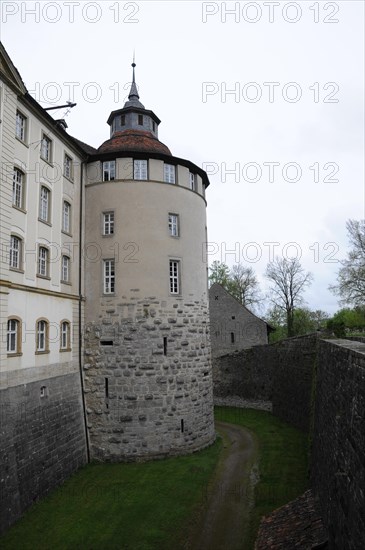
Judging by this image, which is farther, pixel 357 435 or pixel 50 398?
pixel 50 398

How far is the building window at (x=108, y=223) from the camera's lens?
20312 mm

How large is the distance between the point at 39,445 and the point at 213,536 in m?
7.12

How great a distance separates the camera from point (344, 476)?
8.45 m

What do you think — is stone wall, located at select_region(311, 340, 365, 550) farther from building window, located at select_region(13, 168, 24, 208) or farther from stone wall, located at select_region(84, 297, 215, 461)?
building window, located at select_region(13, 168, 24, 208)

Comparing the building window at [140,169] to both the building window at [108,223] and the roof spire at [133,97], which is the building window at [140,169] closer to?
the building window at [108,223]

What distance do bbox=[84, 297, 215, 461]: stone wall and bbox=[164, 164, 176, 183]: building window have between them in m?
6.52

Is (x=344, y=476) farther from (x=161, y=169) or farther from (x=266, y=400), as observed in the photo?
(x=266, y=400)

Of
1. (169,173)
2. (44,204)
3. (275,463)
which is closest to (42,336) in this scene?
(44,204)

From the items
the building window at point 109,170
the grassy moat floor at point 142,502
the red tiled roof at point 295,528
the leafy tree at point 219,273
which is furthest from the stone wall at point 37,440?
the leafy tree at point 219,273

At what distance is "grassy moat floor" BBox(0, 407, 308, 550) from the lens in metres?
11.8

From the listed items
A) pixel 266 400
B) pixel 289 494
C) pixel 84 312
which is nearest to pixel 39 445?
pixel 84 312

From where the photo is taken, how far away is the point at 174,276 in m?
20.5

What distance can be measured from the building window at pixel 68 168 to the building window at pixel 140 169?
313cm

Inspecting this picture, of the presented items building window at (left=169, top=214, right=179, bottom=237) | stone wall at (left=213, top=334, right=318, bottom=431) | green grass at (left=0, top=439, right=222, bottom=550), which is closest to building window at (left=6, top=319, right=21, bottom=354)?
green grass at (left=0, top=439, right=222, bottom=550)
